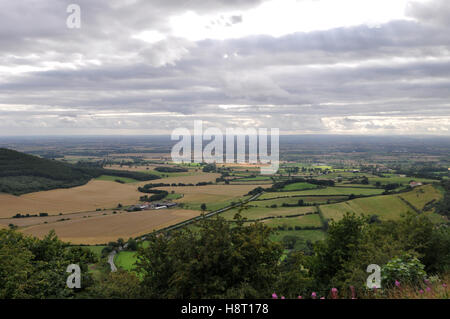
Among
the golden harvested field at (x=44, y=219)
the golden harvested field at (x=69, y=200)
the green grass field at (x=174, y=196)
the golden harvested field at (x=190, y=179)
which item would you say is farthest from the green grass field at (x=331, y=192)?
the golden harvested field at (x=44, y=219)

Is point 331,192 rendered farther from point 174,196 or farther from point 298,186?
point 174,196

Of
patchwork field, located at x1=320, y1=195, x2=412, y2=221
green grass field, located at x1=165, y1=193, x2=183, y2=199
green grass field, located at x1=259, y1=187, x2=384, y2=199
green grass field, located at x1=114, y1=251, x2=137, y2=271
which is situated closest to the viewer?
green grass field, located at x1=114, y1=251, x2=137, y2=271

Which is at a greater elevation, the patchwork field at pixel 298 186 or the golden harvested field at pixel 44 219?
the patchwork field at pixel 298 186

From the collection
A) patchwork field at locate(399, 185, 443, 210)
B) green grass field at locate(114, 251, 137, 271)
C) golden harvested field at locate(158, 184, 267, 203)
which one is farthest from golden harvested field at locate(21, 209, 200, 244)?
patchwork field at locate(399, 185, 443, 210)

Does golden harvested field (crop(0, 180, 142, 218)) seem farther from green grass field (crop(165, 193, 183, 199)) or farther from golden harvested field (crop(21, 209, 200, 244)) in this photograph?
golden harvested field (crop(21, 209, 200, 244))

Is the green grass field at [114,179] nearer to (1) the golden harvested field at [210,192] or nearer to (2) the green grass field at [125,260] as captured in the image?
(1) the golden harvested field at [210,192]

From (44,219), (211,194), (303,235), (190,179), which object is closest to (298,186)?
(211,194)

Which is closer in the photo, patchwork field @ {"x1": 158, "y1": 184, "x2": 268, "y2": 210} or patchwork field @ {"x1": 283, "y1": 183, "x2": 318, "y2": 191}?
patchwork field @ {"x1": 158, "y1": 184, "x2": 268, "y2": 210}
